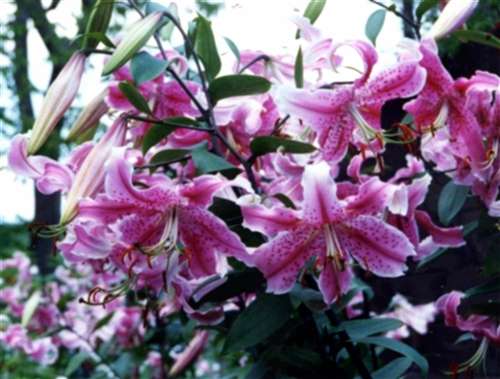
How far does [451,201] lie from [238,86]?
0.73 feet

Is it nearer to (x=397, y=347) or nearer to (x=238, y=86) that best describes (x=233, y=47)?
(x=238, y=86)

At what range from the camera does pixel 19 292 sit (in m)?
2.04

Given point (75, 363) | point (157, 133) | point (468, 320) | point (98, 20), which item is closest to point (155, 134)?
point (157, 133)

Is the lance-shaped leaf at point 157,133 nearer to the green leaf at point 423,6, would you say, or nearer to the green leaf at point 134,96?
the green leaf at point 134,96

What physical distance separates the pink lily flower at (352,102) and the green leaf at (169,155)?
0.37ft

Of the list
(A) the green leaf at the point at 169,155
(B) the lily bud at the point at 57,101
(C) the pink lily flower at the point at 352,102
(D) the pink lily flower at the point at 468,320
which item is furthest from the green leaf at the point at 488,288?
(B) the lily bud at the point at 57,101

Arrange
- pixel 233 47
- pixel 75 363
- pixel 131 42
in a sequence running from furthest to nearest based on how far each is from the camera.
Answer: pixel 75 363 → pixel 233 47 → pixel 131 42

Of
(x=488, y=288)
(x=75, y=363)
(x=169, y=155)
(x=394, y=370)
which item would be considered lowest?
(x=75, y=363)

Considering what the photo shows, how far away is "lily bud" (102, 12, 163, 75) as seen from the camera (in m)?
0.56

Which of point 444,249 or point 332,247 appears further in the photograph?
point 444,249

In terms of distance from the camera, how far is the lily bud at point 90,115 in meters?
0.65

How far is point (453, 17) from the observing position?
60 cm

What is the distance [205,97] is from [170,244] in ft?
0.44

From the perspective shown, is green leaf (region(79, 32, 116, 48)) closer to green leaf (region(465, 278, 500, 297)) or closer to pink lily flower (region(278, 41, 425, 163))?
pink lily flower (region(278, 41, 425, 163))
